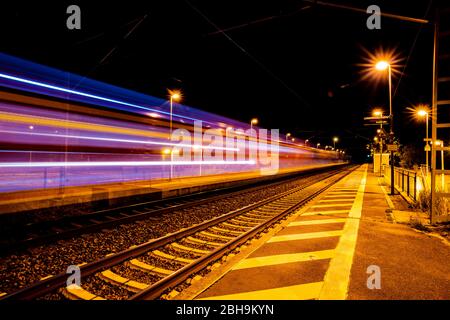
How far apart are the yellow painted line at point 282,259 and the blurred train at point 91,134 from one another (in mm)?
9326

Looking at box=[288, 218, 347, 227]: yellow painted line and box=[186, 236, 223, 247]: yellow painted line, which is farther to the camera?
box=[288, 218, 347, 227]: yellow painted line

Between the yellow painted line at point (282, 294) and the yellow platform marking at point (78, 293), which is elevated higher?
the yellow painted line at point (282, 294)

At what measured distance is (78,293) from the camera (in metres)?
4.11

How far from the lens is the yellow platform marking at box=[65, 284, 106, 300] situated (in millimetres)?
4000

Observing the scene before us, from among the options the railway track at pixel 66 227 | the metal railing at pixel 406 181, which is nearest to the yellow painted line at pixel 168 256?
the railway track at pixel 66 227

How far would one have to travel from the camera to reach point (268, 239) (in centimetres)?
668

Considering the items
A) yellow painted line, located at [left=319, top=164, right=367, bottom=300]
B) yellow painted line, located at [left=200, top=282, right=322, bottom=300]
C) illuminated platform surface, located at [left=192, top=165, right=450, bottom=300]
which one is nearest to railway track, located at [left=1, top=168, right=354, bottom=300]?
illuminated platform surface, located at [left=192, top=165, right=450, bottom=300]

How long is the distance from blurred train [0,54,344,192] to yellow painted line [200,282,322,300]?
32.0ft

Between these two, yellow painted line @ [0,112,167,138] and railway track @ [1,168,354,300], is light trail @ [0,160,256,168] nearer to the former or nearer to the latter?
yellow painted line @ [0,112,167,138]

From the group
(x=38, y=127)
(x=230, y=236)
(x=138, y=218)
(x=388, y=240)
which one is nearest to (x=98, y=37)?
(x=38, y=127)

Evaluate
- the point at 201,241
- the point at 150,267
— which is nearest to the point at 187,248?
the point at 201,241

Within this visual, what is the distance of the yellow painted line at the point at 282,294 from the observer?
153 inches

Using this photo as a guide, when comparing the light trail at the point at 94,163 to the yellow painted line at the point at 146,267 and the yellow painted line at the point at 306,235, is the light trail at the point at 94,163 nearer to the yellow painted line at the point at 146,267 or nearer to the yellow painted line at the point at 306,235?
the yellow painted line at the point at 146,267

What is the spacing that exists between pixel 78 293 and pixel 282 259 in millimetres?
3460
